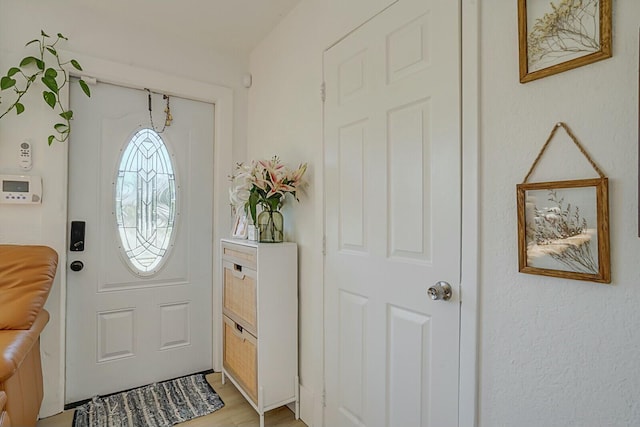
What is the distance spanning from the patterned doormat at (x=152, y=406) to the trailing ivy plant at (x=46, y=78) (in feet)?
5.42

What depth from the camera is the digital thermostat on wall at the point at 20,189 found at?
1.88 m

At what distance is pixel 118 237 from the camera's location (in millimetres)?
2279

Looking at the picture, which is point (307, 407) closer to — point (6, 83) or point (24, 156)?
point (24, 156)

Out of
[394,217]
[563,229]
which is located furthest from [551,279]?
[394,217]

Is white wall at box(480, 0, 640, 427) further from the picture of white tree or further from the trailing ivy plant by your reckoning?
the trailing ivy plant

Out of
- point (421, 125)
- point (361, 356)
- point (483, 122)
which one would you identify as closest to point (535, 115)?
point (483, 122)

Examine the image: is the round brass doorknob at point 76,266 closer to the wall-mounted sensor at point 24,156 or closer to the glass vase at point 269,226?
the wall-mounted sensor at point 24,156

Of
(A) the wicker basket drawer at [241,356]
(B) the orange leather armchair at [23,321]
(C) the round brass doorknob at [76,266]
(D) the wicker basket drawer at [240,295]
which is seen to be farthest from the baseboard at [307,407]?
(C) the round brass doorknob at [76,266]

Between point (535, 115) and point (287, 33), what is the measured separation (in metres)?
1.75

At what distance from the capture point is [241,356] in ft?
6.74

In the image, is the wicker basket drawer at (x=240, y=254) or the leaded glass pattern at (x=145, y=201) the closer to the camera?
the wicker basket drawer at (x=240, y=254)

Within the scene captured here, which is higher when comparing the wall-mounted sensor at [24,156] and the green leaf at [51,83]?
the green leaf at [51,83]

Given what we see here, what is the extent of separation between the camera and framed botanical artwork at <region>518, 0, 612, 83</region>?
33.0 inches

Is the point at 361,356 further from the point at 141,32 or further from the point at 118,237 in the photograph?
the point at 141,32
